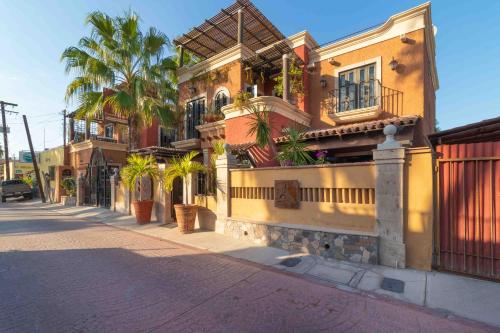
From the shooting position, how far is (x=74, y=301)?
3.73 meters

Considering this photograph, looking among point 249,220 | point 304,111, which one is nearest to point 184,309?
point 249,220

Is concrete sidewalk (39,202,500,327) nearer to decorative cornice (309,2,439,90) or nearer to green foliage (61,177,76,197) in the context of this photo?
decorative cornice (309,2,439,90)

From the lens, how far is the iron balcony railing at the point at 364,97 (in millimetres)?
9812

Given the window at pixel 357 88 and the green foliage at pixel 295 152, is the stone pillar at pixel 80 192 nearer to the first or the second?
the green foliage at pixel 295 152

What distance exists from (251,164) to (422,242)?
5442 mm

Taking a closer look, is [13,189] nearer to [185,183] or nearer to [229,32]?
[185,183]

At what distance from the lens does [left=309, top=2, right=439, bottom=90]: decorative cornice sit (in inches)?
365

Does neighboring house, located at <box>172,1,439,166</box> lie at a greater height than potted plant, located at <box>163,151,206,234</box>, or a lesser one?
greater

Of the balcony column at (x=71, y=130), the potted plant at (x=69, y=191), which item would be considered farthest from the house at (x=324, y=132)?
the balcony column at (x=71, y=130)

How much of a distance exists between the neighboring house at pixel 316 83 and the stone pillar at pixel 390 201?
2958 millimetres

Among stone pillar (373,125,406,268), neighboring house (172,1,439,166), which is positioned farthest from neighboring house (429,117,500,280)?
Answer: neighboring house (172,1,439,166)

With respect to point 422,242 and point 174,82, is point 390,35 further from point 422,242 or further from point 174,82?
point 174,82

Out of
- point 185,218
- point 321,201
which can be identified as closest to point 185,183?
point 185,218

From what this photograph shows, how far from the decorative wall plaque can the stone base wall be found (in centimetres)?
61
